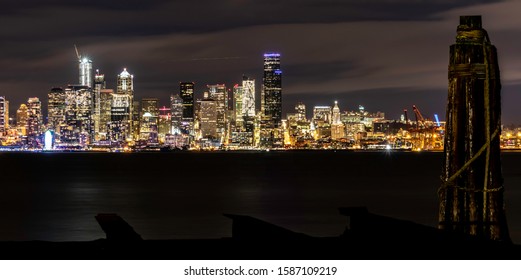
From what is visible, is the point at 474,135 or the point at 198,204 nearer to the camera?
the point at 474,135

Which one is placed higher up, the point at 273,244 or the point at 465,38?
the point at 465,38

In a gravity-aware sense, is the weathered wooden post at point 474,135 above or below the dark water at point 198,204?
above

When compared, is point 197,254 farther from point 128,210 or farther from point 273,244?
point 128,210

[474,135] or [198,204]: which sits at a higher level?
[474,135]

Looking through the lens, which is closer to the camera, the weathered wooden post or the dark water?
the weathered wooden post

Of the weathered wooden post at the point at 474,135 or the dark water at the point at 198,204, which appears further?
the dark water at the point at 198,204

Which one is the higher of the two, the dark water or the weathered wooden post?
the weathered wooden post

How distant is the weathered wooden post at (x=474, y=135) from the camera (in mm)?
16969

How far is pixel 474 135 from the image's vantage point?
55.8 ft

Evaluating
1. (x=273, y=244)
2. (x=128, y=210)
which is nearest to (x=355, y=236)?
(x=273, y=244)

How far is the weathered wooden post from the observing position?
668 inches
